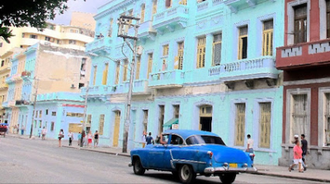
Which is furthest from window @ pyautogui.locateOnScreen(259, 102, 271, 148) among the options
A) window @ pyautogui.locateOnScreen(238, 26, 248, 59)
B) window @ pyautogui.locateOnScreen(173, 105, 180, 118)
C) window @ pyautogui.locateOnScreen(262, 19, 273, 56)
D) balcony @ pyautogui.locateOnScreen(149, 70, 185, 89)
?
window @ pyautogui.locateOnScreen(173, 105, 180, 118)

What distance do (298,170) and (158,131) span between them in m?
14.0

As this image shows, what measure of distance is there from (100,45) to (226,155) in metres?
29.1


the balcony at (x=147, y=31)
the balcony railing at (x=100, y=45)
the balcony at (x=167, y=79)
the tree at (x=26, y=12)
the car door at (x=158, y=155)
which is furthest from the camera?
the balcony railing at (x=100, y=45)

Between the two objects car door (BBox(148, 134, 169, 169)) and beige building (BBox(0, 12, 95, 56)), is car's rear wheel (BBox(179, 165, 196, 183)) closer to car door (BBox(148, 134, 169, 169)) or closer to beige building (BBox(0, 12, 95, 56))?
car door (BBox(148, 134, 169, 169))

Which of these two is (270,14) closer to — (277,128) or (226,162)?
(277,128)

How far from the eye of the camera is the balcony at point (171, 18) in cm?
2752

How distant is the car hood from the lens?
1107cm

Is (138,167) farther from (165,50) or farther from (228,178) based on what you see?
(165,50)

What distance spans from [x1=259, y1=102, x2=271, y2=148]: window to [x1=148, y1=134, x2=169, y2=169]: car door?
9484 millimetres

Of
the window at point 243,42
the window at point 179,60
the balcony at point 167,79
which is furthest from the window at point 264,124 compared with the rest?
the window at point 179,60

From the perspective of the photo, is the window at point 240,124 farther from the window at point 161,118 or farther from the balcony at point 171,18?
the window at point 161,118

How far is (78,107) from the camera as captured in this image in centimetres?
5484

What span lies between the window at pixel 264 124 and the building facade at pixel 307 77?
1250mm

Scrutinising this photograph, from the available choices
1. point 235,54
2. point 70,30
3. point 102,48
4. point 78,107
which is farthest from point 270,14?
point 70,30
